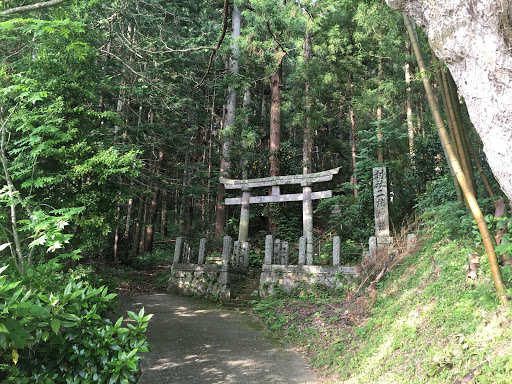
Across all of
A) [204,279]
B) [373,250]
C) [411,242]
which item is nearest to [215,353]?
[373,250]

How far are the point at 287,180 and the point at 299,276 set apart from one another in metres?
3.29

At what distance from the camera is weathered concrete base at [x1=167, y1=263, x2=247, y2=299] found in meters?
9.47

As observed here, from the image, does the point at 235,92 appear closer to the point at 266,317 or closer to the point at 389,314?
the point at 266,317

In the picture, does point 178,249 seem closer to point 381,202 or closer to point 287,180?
point 287,180

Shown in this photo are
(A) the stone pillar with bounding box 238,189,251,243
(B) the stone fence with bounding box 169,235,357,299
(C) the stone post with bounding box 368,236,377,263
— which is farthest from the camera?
(A) the stone pillar with bounding box 238,189,251,243

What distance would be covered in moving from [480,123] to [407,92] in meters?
11.0

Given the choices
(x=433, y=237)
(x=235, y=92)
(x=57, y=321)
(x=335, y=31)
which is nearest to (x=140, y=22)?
(x=235, y=92)

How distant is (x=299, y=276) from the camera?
8.62 meters

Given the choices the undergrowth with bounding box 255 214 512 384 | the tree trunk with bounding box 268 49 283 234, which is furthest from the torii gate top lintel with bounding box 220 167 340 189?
the undergrowth with bounding box 255 214 512 384

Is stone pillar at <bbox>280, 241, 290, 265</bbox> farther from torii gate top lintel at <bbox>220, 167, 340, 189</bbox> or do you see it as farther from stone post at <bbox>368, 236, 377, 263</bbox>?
stone post at <bbox>368, 236, 377, 263</bbox>

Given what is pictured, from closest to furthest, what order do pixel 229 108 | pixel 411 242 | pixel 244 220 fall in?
pixel 411 242 < pixel 244 220 < pixel 229 108

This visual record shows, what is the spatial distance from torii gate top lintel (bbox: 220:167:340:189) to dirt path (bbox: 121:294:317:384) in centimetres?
441

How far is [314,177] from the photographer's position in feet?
Result: 33.7

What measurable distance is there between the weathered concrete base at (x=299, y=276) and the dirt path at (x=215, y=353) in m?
1.29
